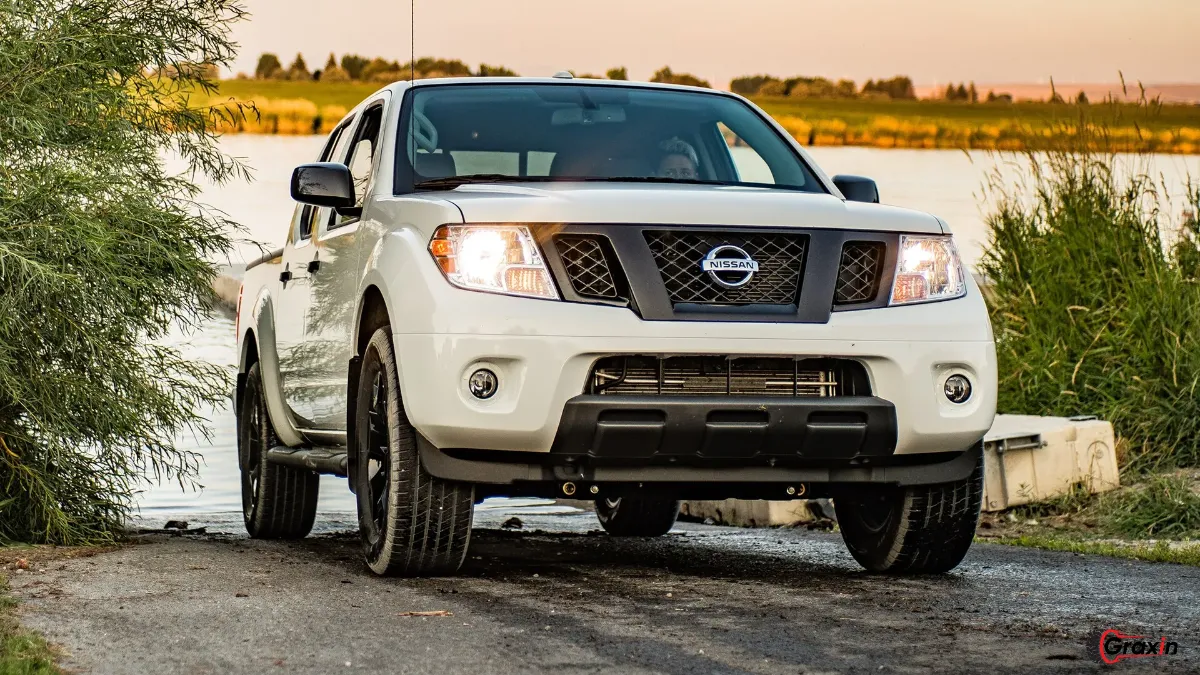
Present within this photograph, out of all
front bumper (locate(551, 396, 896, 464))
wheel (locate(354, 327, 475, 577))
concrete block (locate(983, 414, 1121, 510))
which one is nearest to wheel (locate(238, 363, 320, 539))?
wheel (locate(354, 327, 475, 577))

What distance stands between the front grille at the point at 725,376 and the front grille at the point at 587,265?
23 centimetres

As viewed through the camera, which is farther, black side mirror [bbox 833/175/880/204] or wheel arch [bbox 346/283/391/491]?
black side mirror [bbox 833/175/880/204]

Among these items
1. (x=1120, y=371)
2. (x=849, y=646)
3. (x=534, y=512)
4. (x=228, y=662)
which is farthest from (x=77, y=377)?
(x=1120, y=371)

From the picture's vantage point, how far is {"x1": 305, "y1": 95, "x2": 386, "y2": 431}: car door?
22.1ft

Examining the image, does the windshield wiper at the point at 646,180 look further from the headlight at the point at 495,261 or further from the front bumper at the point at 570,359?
the front bumper at the point at 570,359

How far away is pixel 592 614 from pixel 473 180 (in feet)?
6.39

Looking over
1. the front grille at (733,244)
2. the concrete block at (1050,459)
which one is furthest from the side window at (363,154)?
the concrete block at (1050,459)

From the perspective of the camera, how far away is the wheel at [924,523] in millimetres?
6348

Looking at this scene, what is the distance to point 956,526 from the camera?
6.41 metres

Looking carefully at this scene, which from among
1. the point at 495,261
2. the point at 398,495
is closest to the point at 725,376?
the point at 495,261

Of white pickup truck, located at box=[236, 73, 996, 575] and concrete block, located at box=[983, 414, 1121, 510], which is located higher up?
white pickup truck, located at box=[236, 73, 996, 575]

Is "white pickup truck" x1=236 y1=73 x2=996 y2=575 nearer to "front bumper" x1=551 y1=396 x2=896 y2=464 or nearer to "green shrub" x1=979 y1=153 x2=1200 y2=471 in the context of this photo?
"front bumper" x1=551 y1=396 x2=896 y2=464

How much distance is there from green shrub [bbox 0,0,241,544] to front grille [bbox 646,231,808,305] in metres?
2.82

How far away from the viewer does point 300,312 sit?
25.5 ft
